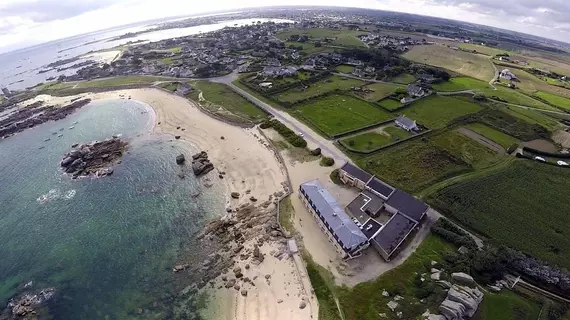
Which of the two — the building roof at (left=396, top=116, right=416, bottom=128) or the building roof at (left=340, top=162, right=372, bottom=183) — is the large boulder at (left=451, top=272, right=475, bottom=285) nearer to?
the building roof at (left=340, top=162, right=372, bottom=183)

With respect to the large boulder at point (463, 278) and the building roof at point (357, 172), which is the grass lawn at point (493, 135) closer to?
the building roof at point (357, 172)

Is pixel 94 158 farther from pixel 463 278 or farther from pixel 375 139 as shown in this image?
pixel 463 278

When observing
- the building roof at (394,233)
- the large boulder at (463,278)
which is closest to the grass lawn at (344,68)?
the building roof at (394,233)

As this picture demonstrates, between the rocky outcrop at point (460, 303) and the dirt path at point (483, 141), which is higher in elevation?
the dirt path at point (483, 141)

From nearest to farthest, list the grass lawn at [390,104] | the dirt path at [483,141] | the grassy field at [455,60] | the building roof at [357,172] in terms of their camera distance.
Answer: the building roof at [357,172] < the dirt path at [483,141] < the grass lawn at [390,104] < the grassy field at [455,60]

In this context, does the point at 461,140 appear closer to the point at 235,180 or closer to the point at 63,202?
the point at 235,180

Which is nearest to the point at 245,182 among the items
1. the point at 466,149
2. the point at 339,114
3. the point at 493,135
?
the point at 339,114
